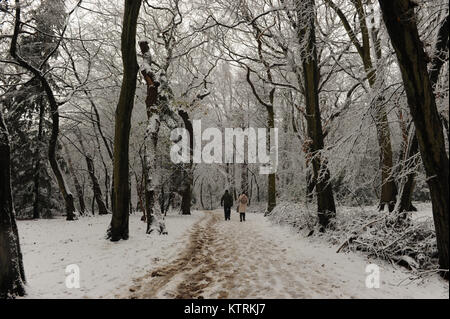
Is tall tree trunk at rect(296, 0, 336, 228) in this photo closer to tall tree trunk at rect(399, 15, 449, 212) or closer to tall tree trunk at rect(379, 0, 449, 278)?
tall tree trunk at rect(399, 15, 449, 212)

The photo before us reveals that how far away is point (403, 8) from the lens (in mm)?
4320

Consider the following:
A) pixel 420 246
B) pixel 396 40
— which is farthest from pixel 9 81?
pixel 420 246

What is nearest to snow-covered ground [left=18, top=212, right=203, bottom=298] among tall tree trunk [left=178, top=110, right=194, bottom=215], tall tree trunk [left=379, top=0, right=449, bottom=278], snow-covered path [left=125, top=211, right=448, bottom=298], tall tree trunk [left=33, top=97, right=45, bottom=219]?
snow-covered path [left=125, top=211, right=448, bottom=298]

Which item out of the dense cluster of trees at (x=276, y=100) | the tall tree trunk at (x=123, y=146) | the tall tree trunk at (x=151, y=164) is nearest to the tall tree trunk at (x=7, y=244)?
the dense cluster of trees at (x=276, y=100)

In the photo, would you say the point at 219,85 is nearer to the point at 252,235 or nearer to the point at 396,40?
the point at 252,235

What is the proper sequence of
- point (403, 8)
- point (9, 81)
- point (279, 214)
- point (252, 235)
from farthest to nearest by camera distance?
point (9, 81), point (279, 214), point (252, 235), point (403, 8)

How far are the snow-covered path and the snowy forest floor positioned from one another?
0.05ft

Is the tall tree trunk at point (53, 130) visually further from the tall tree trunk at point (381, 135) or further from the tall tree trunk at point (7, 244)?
the tall tree trunk at point (381, 135)

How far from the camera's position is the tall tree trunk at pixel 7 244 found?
4258mm

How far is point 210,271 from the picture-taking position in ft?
19.1

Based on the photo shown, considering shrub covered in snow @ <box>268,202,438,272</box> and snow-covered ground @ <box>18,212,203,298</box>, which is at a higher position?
shrub covered in snow @ <box>268,202,438,272</box>

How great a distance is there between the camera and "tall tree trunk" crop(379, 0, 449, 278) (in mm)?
4336
